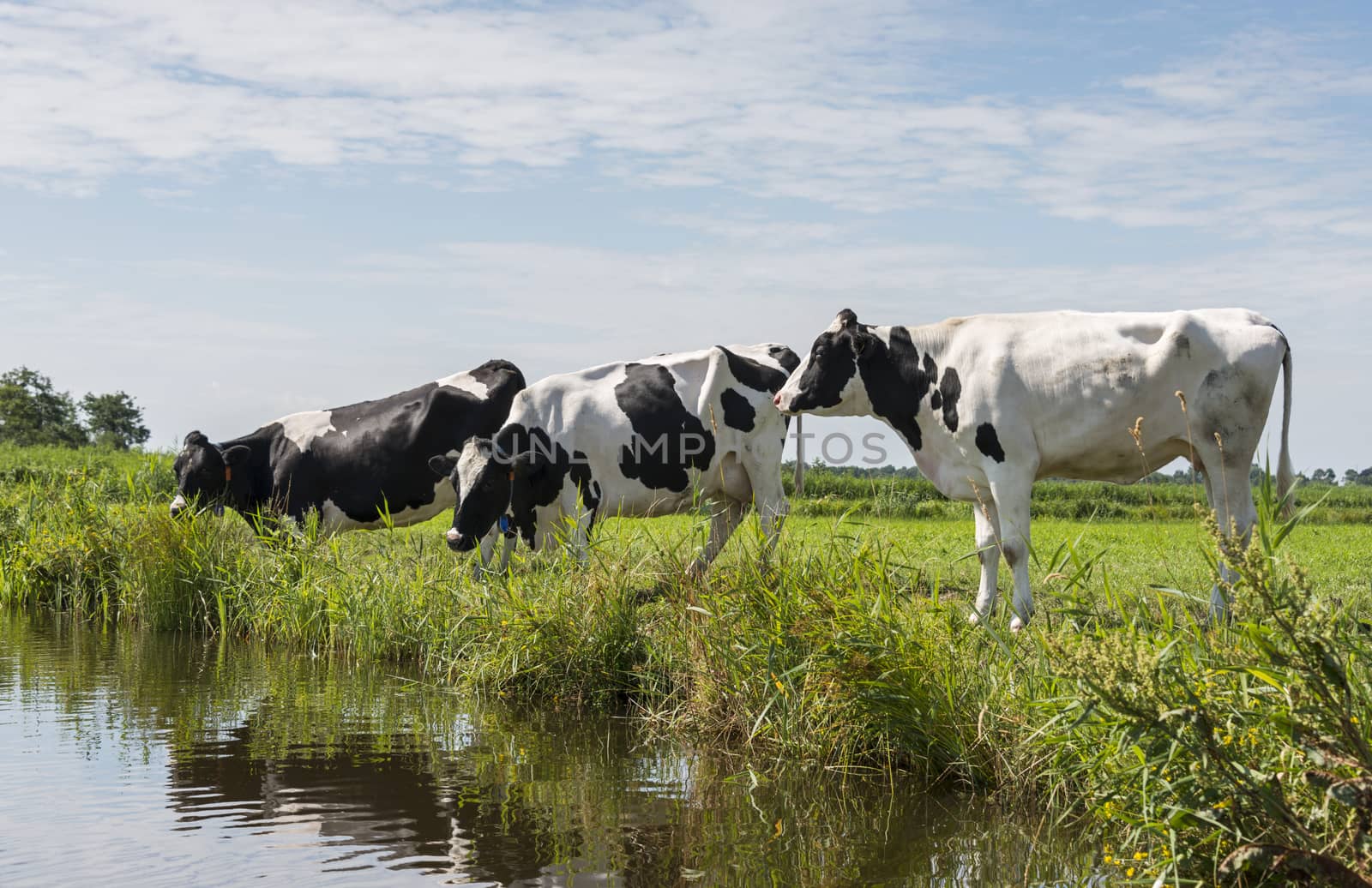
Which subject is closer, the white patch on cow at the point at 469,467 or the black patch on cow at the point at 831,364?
the black patch on cow at the point at 831,364

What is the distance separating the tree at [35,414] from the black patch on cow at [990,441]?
58.0m

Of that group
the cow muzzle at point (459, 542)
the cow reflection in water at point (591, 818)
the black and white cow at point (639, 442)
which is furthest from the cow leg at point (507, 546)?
the cow reflection in water at point (591, 818)

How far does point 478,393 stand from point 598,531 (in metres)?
5.37

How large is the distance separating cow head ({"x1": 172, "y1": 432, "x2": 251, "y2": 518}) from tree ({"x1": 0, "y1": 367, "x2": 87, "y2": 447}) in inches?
1958

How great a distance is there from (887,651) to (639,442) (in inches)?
223

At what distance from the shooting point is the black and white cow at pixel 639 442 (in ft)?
39.7

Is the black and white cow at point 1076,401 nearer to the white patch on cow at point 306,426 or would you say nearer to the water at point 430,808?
the water at point 430,808

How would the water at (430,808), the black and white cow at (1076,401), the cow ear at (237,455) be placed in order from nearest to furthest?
the water at (430,808) → the black and white cow at (1076,401) → the cow ear at (237,455)

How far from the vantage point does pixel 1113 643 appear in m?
4.61

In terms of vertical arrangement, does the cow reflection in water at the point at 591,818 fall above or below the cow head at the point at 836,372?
below

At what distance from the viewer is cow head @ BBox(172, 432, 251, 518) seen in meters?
14.8

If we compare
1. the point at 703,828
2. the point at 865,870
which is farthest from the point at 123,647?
the point at 865,870

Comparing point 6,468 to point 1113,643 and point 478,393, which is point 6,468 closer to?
point 478,393

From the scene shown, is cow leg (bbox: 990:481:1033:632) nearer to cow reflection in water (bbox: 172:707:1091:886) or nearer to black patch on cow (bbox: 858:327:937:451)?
black patch on cow (bbox: 858:327:937:451)
